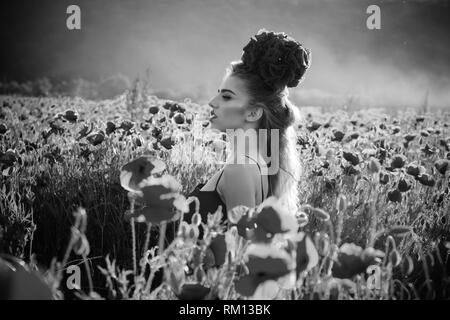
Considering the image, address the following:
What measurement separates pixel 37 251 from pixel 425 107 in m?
3.57

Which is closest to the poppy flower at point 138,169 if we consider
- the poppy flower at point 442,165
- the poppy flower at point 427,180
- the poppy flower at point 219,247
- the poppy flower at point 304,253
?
the poppy flower at point 219,247

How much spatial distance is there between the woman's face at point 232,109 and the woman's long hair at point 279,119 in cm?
2

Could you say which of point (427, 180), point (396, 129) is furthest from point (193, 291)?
point (396, 129)

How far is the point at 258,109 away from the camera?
5.01 ft

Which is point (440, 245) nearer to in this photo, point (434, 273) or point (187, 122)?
point (434, 273)

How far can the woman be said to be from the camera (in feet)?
4.83

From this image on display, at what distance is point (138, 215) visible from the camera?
2.70 ft

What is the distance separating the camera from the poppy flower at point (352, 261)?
30.7 inches

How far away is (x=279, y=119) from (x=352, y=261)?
33.7 inches

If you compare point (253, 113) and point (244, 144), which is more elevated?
point (253, 113)

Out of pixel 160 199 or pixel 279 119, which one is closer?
pixel 160 199

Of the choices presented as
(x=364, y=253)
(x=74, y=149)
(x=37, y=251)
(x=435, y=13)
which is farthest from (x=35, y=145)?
(x=435, y=13)

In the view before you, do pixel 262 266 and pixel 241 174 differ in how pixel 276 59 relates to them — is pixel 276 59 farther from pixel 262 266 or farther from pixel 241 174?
pixel 262 266

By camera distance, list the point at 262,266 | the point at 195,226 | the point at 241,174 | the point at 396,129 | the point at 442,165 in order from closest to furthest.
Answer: the point at 262,266
the point at 195,226
the point at 241,174
the point at 442,165
the point at 396,129
